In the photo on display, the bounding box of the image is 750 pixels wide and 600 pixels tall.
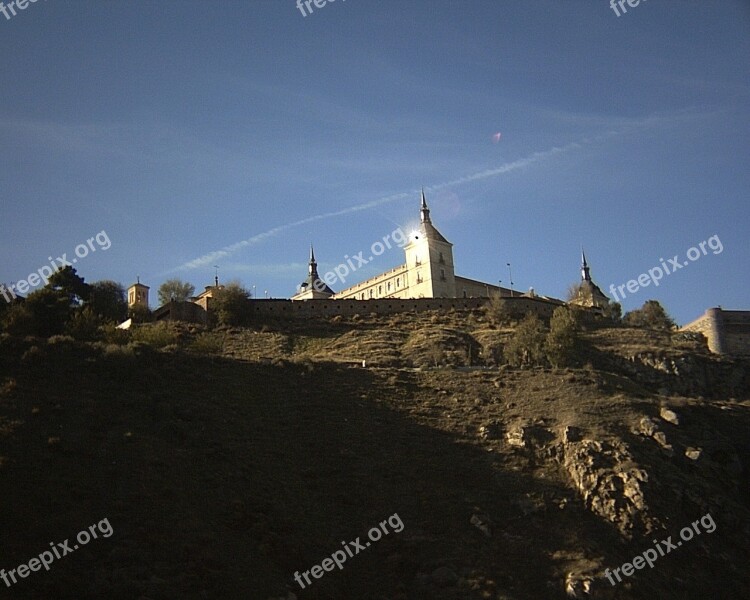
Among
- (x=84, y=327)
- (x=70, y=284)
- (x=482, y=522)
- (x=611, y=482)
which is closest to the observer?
(x=482, y=522)

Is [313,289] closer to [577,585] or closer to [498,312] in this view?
[498,312]

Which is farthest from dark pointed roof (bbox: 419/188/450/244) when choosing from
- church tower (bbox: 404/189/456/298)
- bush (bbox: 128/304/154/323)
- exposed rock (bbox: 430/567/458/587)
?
exposed rock (bbox: 430/567/458/587)

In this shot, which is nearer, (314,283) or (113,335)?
(113,335)

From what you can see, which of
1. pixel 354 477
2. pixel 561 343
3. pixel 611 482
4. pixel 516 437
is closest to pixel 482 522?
pixel 354 477

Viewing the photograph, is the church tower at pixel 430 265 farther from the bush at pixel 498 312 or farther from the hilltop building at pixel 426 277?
the bush at pixel 498 312

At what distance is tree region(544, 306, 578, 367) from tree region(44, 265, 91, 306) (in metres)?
27.3

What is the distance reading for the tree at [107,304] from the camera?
5915cm

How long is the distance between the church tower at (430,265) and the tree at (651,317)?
13431 mm

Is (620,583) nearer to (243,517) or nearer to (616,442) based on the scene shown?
(616,442)

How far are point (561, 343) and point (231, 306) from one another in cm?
2021

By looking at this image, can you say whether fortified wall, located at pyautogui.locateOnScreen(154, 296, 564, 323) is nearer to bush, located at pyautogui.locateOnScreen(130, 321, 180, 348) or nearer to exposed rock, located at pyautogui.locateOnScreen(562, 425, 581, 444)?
bush, located at pyautogui.locateOnScreen(130, 321, 180, 348)

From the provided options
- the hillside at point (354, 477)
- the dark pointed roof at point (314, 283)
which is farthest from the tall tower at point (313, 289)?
the hillside at point (354, 477)

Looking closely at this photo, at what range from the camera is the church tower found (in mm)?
75938

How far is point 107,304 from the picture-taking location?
6144 cm
